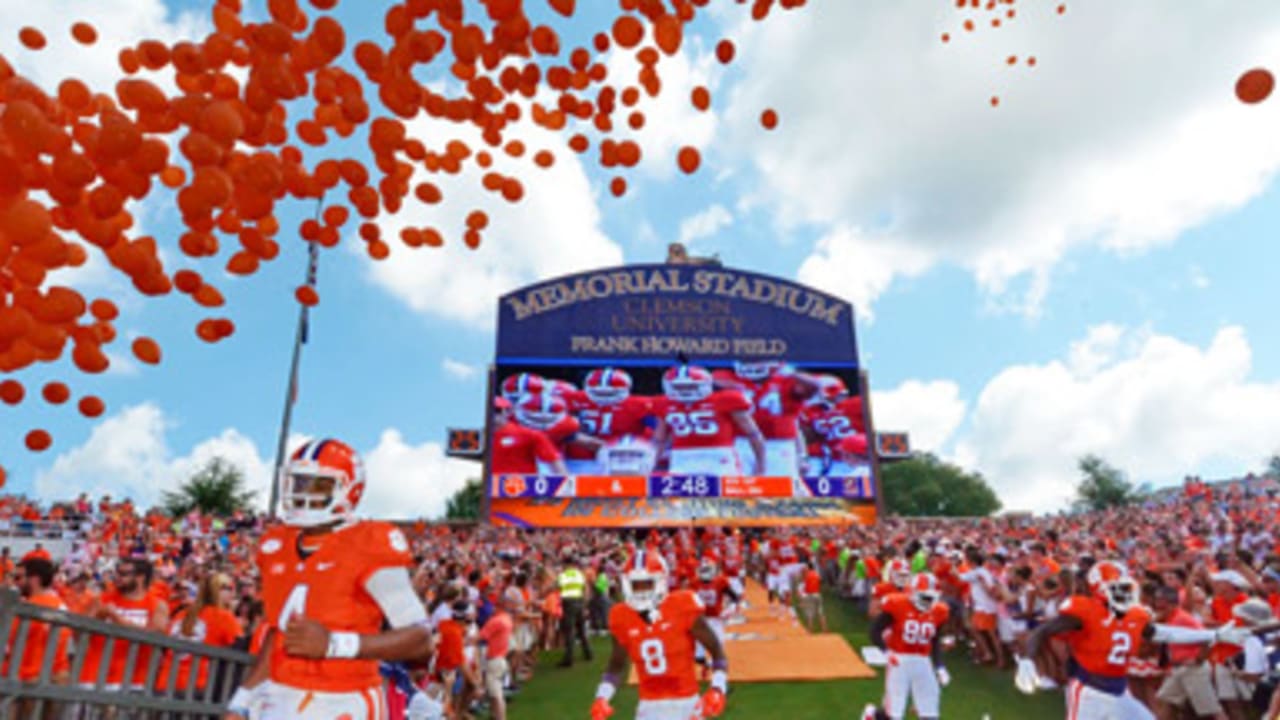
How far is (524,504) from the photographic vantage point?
36.3 m

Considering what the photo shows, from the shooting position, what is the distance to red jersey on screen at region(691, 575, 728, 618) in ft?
30.2

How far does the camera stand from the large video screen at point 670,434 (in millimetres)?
36938

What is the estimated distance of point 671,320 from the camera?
4219cm

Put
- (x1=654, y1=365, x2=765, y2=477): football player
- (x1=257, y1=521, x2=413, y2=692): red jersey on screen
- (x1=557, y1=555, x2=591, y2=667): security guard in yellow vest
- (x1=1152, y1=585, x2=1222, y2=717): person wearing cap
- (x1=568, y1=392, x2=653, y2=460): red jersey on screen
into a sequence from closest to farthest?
(x1=257, y1=521, x2=413, y2=692): red jersey on screen, (x1=1152, y1=585, x2=1222, y2=717): person wearing cap, (x1=557, y1=555, x2=591, y2=667): security guard in yellow vest, (x1=568, y1=392, x2=653, y2=460): red jersey on screen, (x1=654, y1=365, x2=765, y2=477): football player

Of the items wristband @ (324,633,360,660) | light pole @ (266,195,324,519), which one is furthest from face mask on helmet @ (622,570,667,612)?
light pole @ (266,195,324,519)

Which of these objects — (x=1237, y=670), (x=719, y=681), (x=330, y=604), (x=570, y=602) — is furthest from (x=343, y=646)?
(x=570, y=602)

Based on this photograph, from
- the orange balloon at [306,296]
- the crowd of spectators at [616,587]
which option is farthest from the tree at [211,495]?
the orange balloon at [306,296]

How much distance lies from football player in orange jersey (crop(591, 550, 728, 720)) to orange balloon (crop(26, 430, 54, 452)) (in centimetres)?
502

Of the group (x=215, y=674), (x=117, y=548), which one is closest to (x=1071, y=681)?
(x=215, y=674)

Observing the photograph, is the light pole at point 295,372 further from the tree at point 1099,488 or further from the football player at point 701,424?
the tree at point 1099,488

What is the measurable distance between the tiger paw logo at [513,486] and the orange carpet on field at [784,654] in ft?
66.0

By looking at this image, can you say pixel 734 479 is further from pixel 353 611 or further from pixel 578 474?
pixel 353 611

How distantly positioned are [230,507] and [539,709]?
43.1 meters

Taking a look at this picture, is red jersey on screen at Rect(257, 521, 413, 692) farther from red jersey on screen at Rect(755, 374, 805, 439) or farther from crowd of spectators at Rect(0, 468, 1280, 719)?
red jersey on screen at Rect(755, 374, 805, 439)
